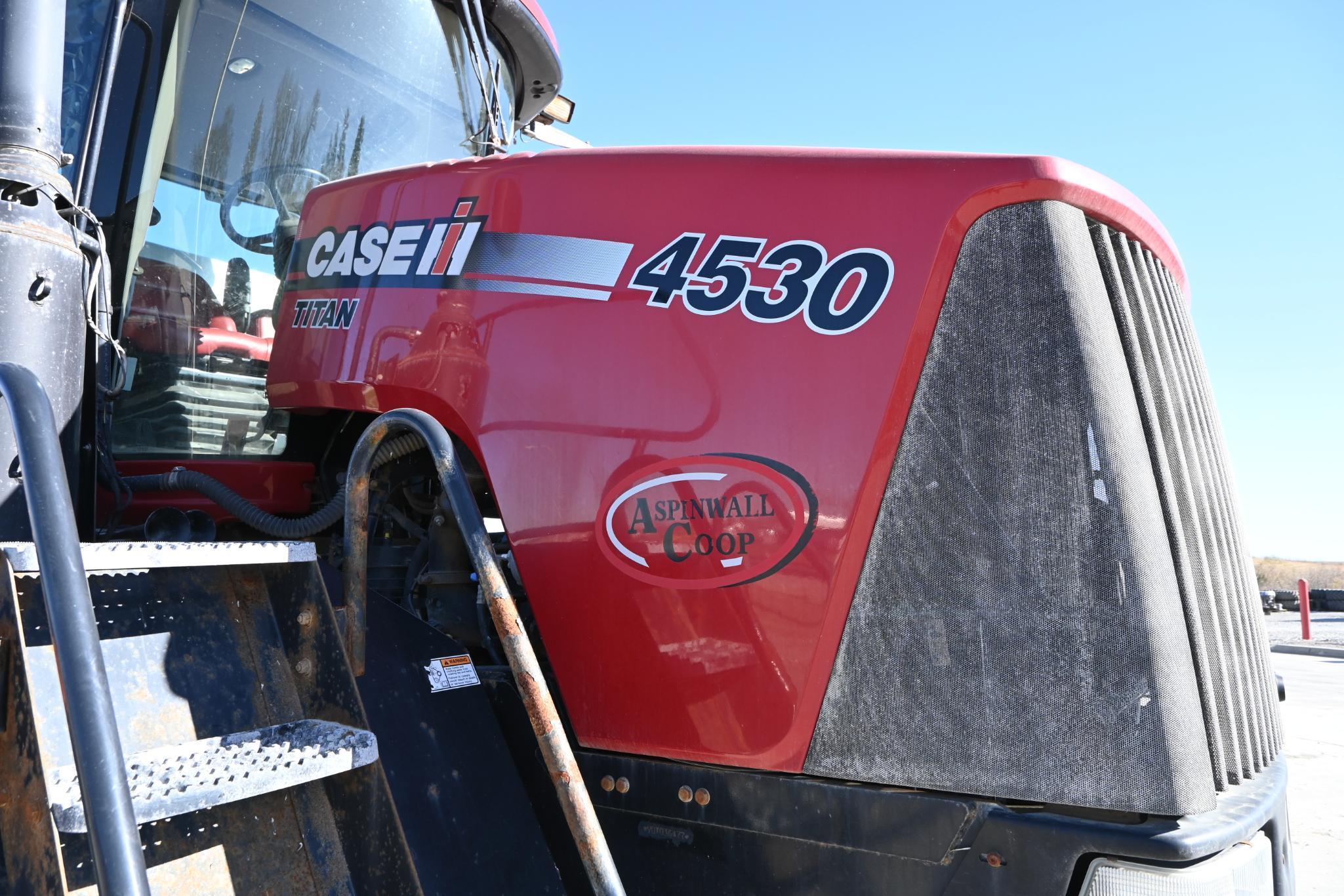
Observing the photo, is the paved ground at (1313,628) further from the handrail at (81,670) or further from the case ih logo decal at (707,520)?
the handrail at (81,670)

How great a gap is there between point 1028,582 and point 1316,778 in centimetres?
531

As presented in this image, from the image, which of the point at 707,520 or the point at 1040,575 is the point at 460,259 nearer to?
the point at 707,520

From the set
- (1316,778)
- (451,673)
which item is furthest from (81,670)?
(1316,778)

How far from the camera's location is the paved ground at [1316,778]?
13.2ft

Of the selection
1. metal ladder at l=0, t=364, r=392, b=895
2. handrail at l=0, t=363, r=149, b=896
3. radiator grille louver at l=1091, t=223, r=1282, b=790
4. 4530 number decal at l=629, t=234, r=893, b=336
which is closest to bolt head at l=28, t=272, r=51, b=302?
metal ladder at l=0, t=364, r=392, b=895

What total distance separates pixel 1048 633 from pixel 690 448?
724 mm

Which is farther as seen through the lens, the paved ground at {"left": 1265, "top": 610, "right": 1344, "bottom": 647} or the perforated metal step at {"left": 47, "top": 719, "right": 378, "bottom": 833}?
the paved ground at {"left": 1265, "top": 610, "right": 1344, "bottom": 647}

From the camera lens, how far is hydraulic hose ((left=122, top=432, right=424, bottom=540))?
8.22 feet

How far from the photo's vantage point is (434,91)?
3.22 meters

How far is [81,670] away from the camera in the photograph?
4.06 ft

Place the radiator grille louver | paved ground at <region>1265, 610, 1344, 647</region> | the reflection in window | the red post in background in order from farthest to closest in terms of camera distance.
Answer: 1. the red post in background
2. paved ground at <region>1265, 610, 1344, 647</region>
3. the reflection in window
4. the radiator grille louver

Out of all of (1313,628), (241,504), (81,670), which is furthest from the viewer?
(1313,628)

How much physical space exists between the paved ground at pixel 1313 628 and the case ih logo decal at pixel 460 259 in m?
10.9

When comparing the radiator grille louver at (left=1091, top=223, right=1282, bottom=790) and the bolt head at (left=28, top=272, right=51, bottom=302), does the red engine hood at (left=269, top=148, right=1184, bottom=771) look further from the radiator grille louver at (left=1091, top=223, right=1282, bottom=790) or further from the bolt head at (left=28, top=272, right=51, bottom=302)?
the bolt head at (left=28, top=272, right=51, bottom=302)
